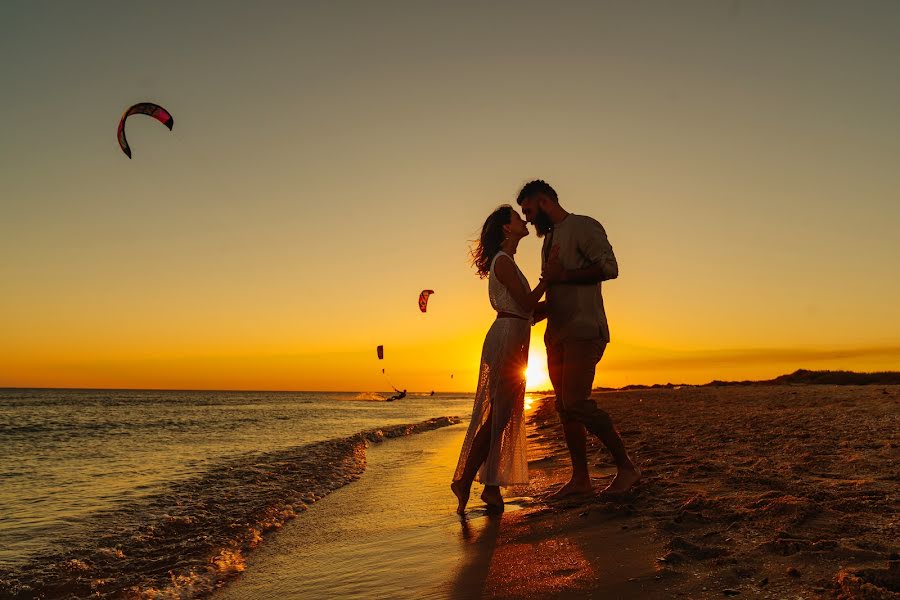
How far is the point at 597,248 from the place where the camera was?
4.94m

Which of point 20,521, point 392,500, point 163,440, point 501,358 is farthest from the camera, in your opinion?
point 163,440

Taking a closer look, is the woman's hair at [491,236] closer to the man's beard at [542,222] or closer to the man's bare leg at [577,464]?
the man's beard at [542,222]

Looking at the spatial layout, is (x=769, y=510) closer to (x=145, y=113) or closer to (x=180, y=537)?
(x=180, y=537)

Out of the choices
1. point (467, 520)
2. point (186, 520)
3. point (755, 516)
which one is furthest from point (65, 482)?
point (755, 516)

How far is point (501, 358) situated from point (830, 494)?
248 centimetres

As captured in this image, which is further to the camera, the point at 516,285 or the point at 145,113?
the point at 145,113

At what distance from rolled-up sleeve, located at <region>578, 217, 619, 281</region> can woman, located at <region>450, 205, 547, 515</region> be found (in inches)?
18.1

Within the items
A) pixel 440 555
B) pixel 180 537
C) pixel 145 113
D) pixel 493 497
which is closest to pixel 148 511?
pixel 180 537

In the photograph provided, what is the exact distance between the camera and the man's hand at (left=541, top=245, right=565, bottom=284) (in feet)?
16.3

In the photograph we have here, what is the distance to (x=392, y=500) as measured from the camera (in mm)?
6301

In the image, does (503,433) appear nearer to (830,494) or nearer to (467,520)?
(467,520)

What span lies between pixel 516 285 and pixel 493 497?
1733 millimetres

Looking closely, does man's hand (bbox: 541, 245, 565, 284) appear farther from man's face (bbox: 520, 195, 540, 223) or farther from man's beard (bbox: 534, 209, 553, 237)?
man's face (bbox: 520, 195, 540, 223)

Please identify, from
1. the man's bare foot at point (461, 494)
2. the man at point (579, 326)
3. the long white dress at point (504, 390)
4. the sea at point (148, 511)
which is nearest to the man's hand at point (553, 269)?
the man at point (579, 326)
